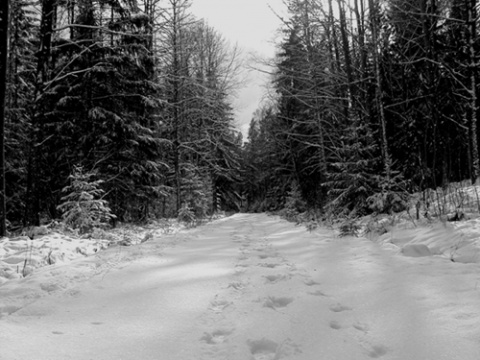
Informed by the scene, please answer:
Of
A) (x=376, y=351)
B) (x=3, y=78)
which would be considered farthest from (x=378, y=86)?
(x=3, y=78)

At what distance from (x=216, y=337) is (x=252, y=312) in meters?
0.49

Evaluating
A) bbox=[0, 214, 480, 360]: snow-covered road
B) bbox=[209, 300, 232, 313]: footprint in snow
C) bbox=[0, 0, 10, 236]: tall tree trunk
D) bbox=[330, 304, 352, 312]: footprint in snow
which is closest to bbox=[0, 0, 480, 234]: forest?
bbox=[0, 0, 10, 236]: tall tree trunk

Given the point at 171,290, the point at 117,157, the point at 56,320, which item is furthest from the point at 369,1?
the point at 56,320

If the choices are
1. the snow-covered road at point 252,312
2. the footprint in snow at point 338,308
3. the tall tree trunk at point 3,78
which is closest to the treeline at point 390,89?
the snow-covered road at point 252,312

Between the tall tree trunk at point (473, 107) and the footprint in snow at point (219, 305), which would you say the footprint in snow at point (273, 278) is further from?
the tall tree trunk at point (473, 107)

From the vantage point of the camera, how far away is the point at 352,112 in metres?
10.5

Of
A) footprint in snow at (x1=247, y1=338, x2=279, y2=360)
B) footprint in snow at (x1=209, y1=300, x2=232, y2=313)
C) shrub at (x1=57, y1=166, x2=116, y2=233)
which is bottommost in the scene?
footprint in snow at (x1=247, y1=338, x2=279, y2=360)

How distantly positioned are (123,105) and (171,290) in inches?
414

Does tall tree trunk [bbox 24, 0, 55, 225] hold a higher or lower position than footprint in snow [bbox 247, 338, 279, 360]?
higher

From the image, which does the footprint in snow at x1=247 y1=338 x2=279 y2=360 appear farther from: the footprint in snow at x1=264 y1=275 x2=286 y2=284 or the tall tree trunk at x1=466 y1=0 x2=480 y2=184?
the tall tree trunk at x1=466 y1=0 x2=480 y2=184

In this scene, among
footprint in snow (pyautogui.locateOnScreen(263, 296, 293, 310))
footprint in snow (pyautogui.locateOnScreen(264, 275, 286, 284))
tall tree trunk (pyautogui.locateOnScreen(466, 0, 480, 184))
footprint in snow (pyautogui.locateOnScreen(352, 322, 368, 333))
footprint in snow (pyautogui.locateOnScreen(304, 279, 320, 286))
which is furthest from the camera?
tall tree trunk (pyautogui.locateOnScreen(466, 0, 480, 184))

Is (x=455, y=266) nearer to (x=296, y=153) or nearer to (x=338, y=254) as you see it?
(x=338, y=254)

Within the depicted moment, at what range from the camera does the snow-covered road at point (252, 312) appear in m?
1.98

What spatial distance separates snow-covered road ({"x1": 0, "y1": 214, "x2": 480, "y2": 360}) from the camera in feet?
6.49
